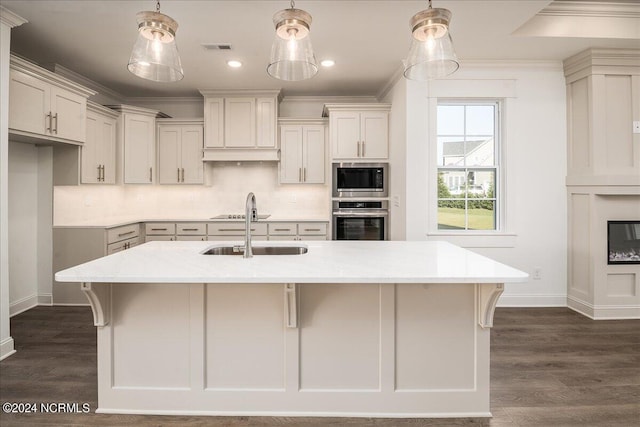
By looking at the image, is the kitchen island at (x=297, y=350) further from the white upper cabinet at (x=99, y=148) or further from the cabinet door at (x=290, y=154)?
the cabinet door at (x=290, y=154)

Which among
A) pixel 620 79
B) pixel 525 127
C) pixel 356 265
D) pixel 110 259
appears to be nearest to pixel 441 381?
pixel 356 265

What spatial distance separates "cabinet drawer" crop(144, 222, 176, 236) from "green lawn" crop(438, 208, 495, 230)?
3.31 metres

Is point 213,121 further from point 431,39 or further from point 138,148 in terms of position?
point 431,39

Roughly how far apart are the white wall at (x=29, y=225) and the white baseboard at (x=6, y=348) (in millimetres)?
1210

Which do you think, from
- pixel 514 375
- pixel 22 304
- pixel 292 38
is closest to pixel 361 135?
pixel 292 38

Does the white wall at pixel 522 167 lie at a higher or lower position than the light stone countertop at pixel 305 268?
higher

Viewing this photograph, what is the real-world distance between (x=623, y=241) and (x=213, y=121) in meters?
4.90

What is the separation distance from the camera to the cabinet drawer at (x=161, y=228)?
4.71 m

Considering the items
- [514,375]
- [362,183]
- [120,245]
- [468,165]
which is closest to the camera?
[514,375]

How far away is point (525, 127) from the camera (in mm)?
3902

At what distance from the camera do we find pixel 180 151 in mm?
5020

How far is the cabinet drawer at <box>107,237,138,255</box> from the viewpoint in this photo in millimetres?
4102

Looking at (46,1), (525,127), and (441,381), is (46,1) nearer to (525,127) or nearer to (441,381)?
(441,381)

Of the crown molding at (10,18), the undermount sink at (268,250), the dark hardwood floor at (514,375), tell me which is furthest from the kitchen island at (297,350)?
the crown molding at (10,18)
